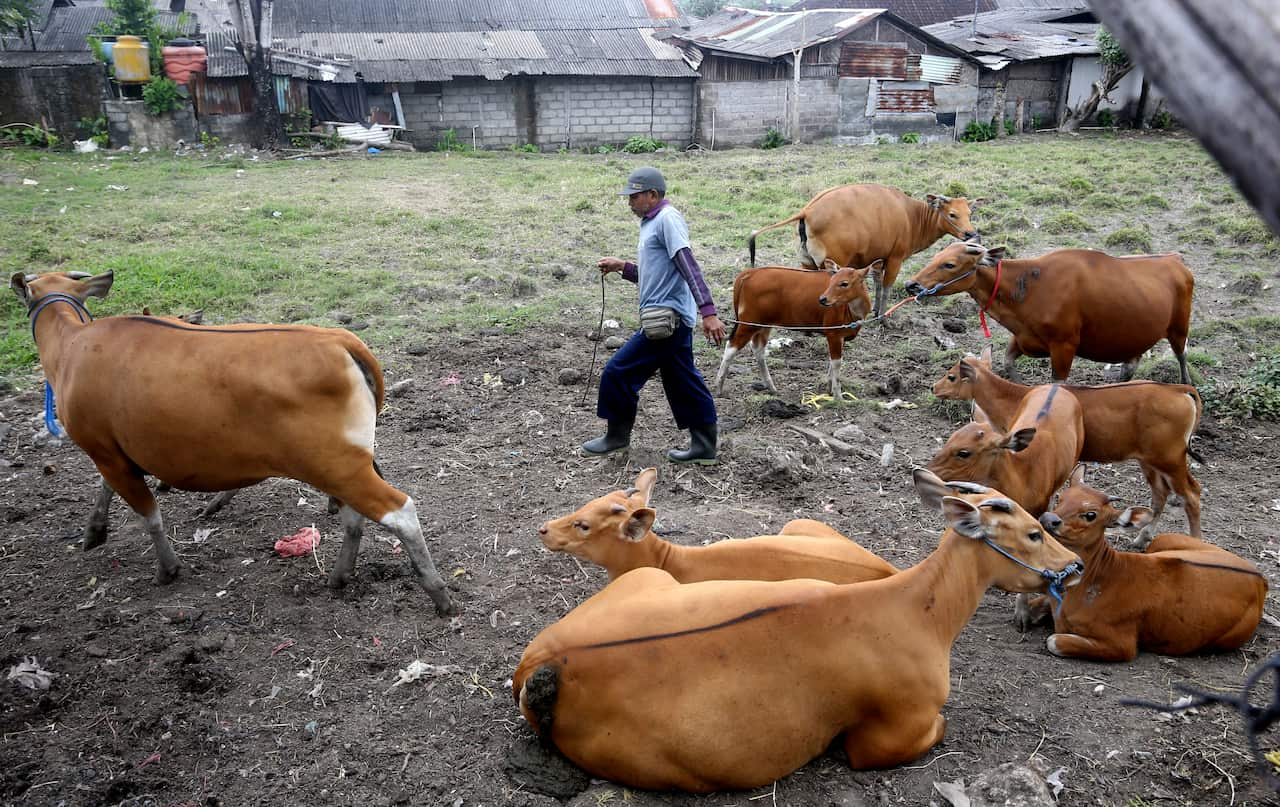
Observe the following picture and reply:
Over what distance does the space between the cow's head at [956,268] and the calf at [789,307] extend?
0.57 meters

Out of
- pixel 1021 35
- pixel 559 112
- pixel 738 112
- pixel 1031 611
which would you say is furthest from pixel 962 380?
pixel 1021 35

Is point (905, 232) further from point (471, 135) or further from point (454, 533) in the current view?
point (471, 135)

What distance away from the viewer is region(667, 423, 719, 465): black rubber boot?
7270 millimetres

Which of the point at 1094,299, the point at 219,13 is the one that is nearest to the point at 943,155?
the point at 1094,299

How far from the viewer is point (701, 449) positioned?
24.0 feet

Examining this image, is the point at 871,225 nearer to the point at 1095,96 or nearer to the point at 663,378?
the point at 663,378

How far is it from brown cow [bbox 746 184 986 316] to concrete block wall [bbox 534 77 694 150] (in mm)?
15694

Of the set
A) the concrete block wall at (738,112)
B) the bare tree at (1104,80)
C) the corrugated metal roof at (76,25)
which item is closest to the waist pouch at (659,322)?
the concrete block wall at (738,112)

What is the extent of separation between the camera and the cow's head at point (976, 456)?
572cm

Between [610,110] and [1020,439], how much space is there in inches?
893

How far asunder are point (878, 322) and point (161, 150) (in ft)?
63.6

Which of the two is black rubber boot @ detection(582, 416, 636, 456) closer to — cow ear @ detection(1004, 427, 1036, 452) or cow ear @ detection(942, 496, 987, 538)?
cow ear @ detection(1004, 427, 1036, 452)

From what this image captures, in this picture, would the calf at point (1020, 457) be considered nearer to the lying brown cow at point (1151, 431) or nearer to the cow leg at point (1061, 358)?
the lying brown cow at point (1151, 431)

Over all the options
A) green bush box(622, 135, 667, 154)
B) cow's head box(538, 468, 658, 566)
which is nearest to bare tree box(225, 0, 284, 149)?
green bush box(622, 135, 667, 154)
